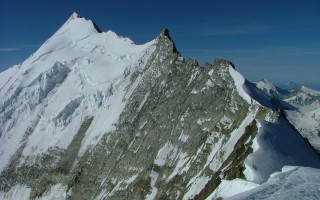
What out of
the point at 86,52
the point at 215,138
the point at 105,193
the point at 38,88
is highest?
the point at 86,52

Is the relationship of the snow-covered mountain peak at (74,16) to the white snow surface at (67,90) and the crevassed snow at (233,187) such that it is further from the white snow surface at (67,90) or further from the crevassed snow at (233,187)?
the crevassed snow at (233,187)

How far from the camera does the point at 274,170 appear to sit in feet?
147

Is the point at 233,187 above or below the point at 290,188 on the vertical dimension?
below

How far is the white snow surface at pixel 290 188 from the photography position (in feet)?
100

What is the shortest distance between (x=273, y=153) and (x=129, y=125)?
222ft

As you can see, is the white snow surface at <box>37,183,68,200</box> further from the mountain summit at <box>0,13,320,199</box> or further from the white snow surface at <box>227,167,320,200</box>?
the white snow surface at <box>227,167,320,200</box>

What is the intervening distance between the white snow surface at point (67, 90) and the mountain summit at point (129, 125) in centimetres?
41

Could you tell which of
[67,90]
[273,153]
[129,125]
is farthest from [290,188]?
[67,90]

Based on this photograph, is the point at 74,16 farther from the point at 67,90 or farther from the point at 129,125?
the point at 129,125

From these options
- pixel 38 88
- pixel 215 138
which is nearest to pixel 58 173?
pixel 38 88

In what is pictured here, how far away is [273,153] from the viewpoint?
49500 mm

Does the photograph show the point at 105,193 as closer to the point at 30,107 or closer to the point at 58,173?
the point at 58,173

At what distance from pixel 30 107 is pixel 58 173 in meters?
34.7

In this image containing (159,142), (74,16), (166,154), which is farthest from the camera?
(74,16)
